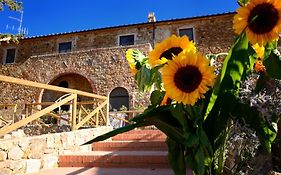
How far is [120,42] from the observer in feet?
47.0

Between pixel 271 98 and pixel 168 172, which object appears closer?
pixel 271 98

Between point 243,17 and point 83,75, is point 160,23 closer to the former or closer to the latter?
point 83,75

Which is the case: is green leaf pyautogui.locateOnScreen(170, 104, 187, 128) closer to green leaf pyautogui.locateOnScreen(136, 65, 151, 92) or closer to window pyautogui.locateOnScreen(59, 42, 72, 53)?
green leaf pyautogui.locateOnScreen(136, 65, 151, 92)

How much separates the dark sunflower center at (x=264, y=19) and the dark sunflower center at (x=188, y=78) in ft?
0.73

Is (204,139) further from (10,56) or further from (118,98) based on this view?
(10,56)

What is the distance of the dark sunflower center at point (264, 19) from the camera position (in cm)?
76

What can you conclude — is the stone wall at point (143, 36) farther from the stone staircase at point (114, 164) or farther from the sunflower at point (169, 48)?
the sunflower at point (169, 48)

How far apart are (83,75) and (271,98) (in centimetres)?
1308

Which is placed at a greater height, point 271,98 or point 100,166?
point 271,98

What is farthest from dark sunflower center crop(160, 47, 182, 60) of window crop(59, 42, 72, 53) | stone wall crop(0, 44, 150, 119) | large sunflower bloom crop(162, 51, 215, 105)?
window crop(59, 42, 72, 53)

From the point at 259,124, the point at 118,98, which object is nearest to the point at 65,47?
the point at 118,98

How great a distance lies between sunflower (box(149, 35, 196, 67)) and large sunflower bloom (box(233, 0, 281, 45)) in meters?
0.23

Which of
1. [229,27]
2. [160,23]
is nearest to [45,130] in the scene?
[160,23]

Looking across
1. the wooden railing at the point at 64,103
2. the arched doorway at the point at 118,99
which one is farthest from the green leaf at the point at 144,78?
the arched doorway at the point at 118,99
